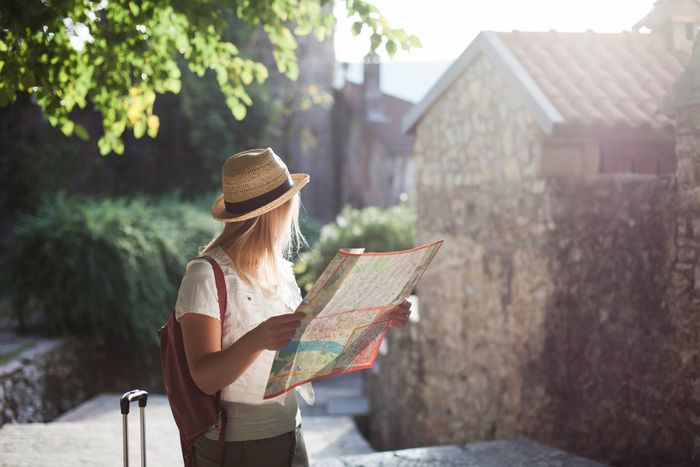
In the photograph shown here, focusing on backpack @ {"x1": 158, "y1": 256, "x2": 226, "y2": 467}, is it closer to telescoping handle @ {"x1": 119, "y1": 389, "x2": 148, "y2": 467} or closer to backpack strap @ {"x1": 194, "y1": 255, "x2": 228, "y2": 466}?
backpack strap @ {"x1": 194, "y1": 255, "x2": 228, "y2": 466}

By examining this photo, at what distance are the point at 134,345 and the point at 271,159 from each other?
8.03m

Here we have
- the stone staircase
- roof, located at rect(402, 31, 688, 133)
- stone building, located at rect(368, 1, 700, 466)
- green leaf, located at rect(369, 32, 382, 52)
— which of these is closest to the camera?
stone building, located at rect(368, 1, 700, 466)

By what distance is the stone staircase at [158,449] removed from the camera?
178 inches

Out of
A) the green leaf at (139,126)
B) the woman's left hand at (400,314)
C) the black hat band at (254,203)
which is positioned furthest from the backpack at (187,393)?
the green leaf at (139,126)

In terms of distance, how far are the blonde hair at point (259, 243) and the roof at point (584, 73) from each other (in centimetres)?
354

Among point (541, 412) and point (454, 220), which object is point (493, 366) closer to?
point (541, 412)

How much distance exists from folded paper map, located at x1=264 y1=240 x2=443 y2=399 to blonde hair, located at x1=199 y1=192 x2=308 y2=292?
0.23 m

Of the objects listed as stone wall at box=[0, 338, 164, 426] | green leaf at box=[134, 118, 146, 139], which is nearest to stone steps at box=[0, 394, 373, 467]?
stone wall at box=[0, 338, 164, 426]

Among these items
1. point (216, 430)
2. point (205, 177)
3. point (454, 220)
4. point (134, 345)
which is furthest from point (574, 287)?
point (205, 177)

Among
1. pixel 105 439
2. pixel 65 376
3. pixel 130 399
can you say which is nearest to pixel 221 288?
pixel 130 399

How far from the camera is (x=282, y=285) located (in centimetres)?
233

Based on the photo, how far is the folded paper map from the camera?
201cm

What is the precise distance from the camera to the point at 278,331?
1.98 m

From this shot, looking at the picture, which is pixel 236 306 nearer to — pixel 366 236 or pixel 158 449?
pixel 158 449
